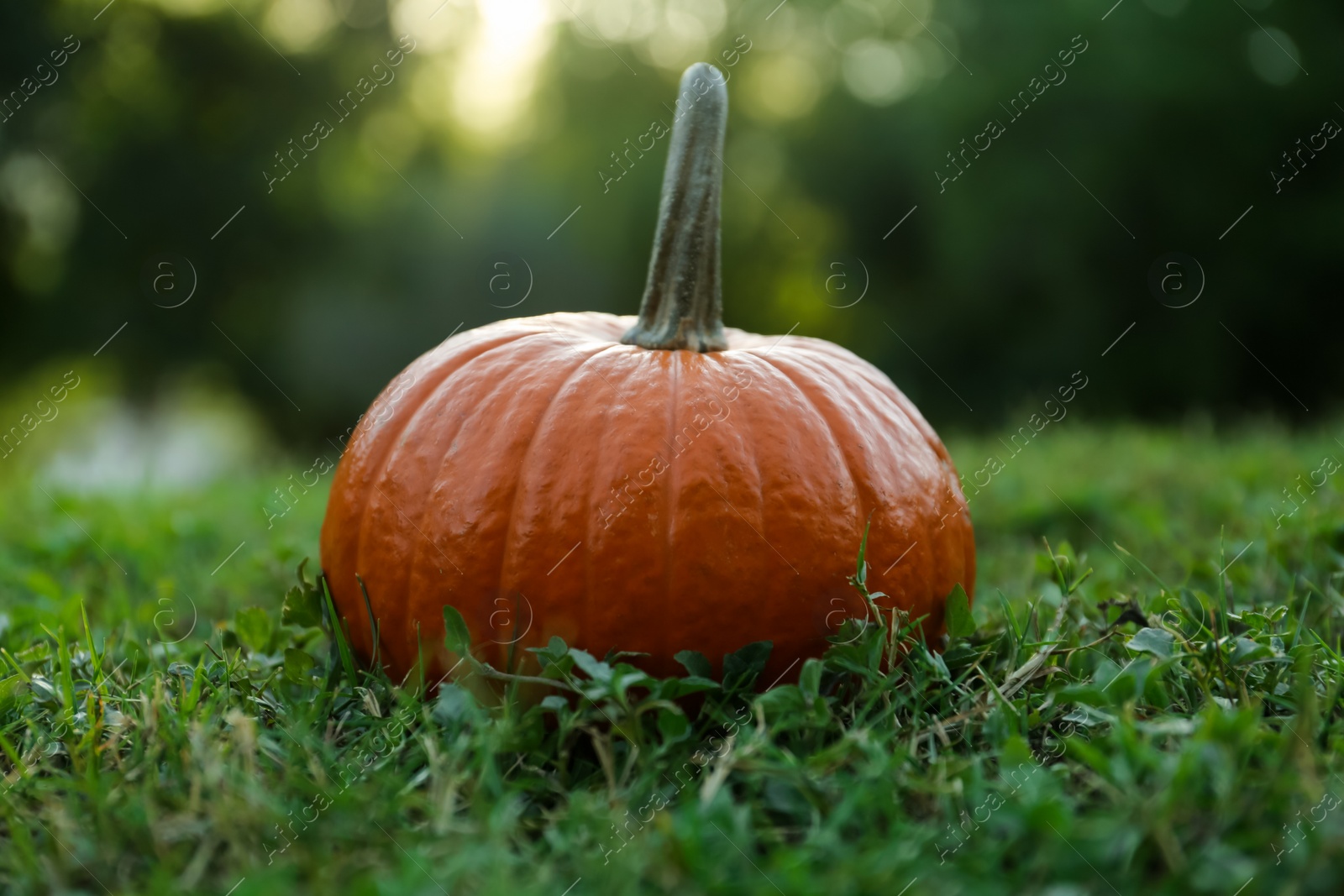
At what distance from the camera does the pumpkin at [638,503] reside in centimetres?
161

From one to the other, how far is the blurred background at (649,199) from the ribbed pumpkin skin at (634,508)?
3.60m

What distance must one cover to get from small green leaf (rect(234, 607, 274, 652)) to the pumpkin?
168mm

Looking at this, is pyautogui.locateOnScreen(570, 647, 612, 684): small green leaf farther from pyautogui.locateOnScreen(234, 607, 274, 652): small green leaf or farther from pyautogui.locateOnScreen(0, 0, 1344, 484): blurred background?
pyautogui.locateOnScreen(0, 0, 1344, 484): blurred background

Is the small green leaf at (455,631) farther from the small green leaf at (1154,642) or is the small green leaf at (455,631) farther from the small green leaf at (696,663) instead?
the small green leaf at (1154,642)

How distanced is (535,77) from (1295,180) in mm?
10532

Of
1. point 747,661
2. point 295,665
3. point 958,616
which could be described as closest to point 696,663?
point 747,661

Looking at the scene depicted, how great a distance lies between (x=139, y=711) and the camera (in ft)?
5.30

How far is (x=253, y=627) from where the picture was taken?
193 cm

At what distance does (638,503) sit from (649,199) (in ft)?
34.9

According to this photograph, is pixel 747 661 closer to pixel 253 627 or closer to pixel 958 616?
pixel 958 616

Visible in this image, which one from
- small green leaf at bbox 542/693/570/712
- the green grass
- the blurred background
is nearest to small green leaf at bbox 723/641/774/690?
the green grass

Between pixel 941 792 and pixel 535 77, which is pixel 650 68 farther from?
pixel 941 792

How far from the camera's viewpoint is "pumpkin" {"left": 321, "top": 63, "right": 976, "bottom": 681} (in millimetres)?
1605

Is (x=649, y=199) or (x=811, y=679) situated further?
(x=649, y=199)
